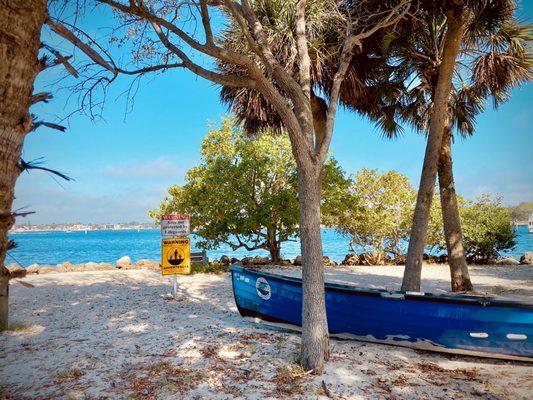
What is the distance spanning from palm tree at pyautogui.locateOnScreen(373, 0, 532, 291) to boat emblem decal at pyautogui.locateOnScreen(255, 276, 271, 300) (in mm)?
2947

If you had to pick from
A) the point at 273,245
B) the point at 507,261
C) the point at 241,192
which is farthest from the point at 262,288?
the point at 507,261

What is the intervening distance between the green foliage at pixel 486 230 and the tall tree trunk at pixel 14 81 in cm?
1483

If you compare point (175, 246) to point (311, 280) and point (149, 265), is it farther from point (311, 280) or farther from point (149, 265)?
point (149, 265)

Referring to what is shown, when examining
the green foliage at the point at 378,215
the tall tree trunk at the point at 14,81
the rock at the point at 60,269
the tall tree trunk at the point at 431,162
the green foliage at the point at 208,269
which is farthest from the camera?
the green foliage at the point at 378,215

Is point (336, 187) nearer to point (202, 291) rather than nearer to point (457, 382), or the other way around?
point (202, 291)

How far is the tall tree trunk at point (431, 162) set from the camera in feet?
21.4

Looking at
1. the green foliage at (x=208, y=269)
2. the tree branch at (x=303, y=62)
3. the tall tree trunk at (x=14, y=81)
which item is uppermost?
the tree branch at (x=303, y=62)

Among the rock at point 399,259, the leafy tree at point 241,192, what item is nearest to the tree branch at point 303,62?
the leafy tree at point 241,192

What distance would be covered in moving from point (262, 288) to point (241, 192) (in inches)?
296

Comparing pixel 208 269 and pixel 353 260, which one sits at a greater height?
pixel 353 260

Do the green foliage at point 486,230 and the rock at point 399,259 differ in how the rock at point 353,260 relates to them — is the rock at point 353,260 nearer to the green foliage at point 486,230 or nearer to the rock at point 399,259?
the rock at point 399,259

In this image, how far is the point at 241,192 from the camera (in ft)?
42.0

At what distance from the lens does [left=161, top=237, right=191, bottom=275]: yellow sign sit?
25.3 ft

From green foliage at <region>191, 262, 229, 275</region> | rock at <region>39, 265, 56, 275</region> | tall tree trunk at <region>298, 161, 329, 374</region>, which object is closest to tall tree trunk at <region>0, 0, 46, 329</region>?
tall tree trunk at <region>298, 161, 329, 374</region>
